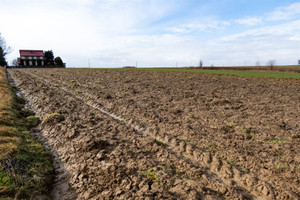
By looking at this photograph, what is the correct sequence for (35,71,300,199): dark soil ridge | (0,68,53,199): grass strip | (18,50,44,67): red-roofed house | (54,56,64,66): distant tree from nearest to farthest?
(0,68,53,199): grass strip
(35,71,300,199): dark soil ridge
(54,56,64,66): distant tree
(18,50,44,67): red-roofed house

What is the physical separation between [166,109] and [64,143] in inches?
177

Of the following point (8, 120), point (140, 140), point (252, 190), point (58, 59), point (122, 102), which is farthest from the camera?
point (58, 59)

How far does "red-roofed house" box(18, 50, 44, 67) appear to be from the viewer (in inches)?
2680

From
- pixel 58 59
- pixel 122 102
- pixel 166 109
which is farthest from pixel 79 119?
pixel 58 59

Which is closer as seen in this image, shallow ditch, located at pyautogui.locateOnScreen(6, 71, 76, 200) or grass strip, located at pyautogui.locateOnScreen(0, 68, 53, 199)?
grass strip, located at pyautogui.locateOnScreen(0, 68, 53, 199)

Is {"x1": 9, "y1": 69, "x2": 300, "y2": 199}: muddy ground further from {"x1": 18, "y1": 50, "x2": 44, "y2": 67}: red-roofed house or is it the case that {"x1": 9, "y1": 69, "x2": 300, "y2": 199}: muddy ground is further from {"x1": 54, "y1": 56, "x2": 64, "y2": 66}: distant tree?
{"x1": 18, "y1": 50, "x2": 44, "y2": 67}: red-roofed house

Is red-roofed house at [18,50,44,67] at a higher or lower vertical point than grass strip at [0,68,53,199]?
higher

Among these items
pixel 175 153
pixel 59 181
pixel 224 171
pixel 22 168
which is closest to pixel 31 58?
pixel 22 168

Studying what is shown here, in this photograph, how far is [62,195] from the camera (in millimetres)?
3516

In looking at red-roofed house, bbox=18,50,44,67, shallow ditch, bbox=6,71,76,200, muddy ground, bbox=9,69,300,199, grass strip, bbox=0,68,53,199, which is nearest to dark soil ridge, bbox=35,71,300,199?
muddy ground, bbox=9,69,300,199

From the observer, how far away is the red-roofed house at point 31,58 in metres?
68.1

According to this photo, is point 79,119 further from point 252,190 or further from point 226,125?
point 252,190

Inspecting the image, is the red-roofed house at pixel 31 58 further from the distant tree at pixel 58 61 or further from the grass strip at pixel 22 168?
the grass strip at pixel 22 168

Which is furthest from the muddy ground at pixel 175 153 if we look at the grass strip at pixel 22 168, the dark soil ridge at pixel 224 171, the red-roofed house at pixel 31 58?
the red-roofed house at pixel 31 58
